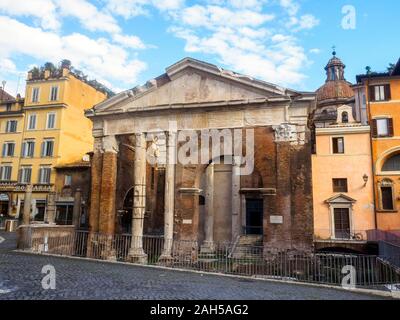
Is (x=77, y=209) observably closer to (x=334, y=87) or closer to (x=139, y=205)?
(x=139, y=205)

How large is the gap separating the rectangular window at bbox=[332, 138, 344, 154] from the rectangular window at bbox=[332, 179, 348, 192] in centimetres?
221

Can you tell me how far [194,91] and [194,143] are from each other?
2294 millimetres

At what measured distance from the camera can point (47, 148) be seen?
3497 centimetres

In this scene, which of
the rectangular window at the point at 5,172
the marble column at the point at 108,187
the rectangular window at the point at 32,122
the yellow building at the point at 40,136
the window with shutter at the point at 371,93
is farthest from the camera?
the rectangular window at the point at 32,122

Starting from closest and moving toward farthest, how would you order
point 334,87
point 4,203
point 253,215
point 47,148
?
1. point 253,215
2. point 4,203
3. point 47,148
4. point 334,87

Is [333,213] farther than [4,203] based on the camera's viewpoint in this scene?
No

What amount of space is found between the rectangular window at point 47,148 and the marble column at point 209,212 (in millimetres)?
19491

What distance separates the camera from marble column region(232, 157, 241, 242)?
21812 mm

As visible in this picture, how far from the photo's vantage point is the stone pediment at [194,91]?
593 inches

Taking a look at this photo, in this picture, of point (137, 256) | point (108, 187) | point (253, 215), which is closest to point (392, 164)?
point (253, 215)

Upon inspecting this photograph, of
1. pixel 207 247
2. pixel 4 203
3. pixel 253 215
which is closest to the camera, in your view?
pixel 207 247

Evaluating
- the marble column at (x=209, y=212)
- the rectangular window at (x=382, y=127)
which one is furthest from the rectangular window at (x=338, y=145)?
the marble column at (x=209, y=212)

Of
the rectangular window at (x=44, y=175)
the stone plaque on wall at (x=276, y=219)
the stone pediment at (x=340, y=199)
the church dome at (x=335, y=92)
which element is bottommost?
the stone plaque on wall at (x=276, y=219)

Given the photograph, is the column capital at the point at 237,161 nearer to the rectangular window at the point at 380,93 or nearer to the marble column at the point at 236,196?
the marble column at the point at 236,196
